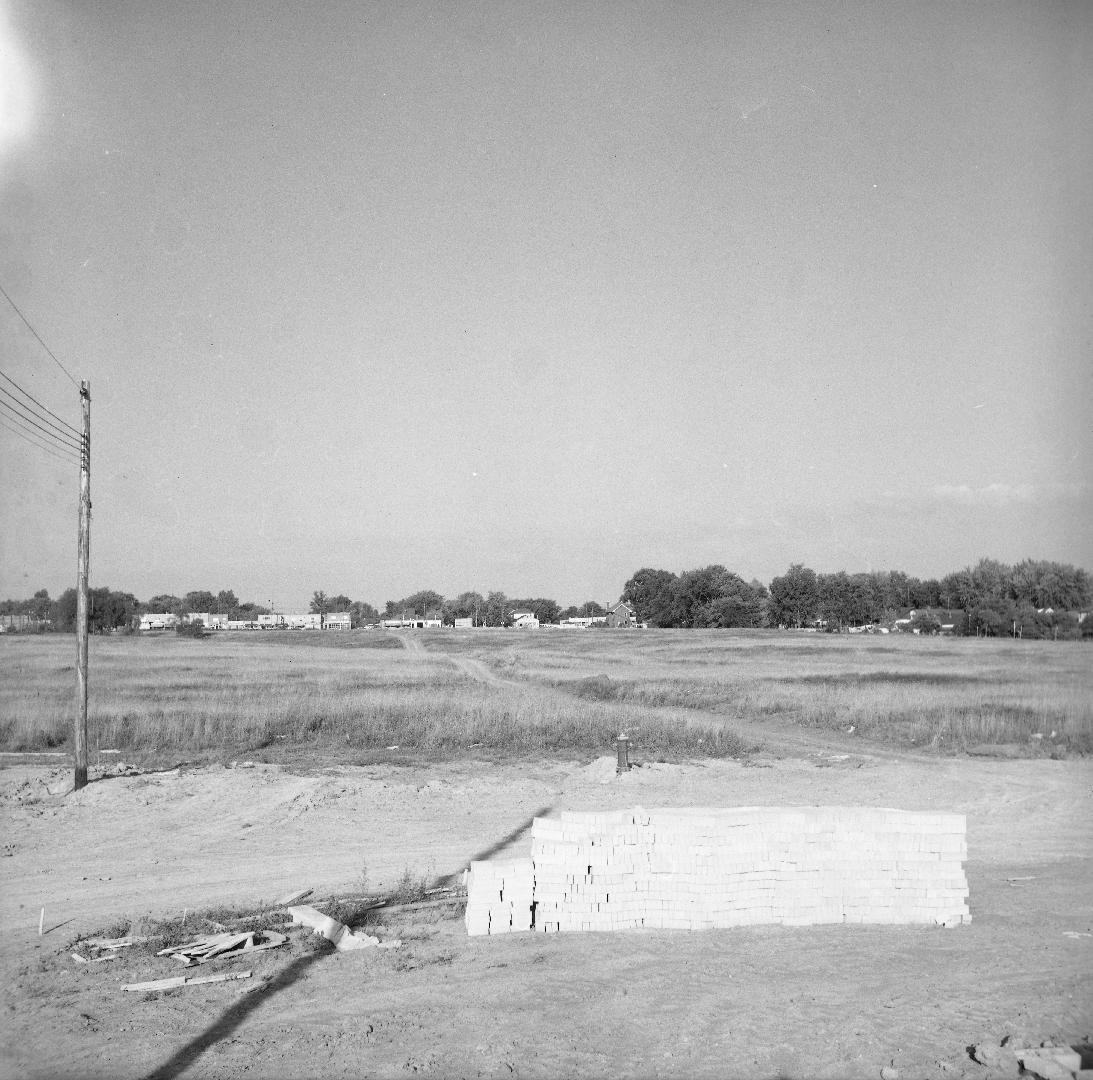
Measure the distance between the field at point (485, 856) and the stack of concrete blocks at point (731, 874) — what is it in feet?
0.88

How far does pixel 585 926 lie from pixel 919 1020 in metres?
3.08

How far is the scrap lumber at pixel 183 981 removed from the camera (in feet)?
25.3

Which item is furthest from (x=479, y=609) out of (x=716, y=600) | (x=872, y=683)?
(x=872, y=683)

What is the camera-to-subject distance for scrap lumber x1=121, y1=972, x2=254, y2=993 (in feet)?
25.3

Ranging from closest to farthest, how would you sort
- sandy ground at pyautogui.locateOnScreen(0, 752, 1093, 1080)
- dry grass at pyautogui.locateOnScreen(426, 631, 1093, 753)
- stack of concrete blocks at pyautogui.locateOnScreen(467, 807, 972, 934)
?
sandy ground at pyautogui.locateOnScreen(0, 752, 1093, 1080) < stack of concrete blocks at pyautogui.locateOnScreen(467, 807, 972, 934) < dry grass at pyautogui.locateOnScreen(426, 631, 1093, 753)

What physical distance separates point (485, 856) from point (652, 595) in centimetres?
11528

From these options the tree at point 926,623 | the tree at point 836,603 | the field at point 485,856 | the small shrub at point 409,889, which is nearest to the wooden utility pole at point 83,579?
the field at point 485,856

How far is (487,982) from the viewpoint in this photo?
7.80m

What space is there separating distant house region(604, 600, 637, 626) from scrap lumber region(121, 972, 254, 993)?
123m

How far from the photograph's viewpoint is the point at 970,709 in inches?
1117

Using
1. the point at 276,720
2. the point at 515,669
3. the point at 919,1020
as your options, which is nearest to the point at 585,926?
the point at 919,1020

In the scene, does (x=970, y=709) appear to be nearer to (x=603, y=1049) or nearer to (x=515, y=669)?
(x=603, y=1049)

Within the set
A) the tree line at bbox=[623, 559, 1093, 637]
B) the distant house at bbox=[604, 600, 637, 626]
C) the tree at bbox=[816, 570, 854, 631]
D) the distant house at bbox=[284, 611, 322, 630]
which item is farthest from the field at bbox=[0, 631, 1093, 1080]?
the distant house at bbox=[284, 611, 322, 630]

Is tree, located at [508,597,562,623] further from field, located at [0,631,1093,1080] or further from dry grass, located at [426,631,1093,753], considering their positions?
field, located at [0,631,1093,1080]
